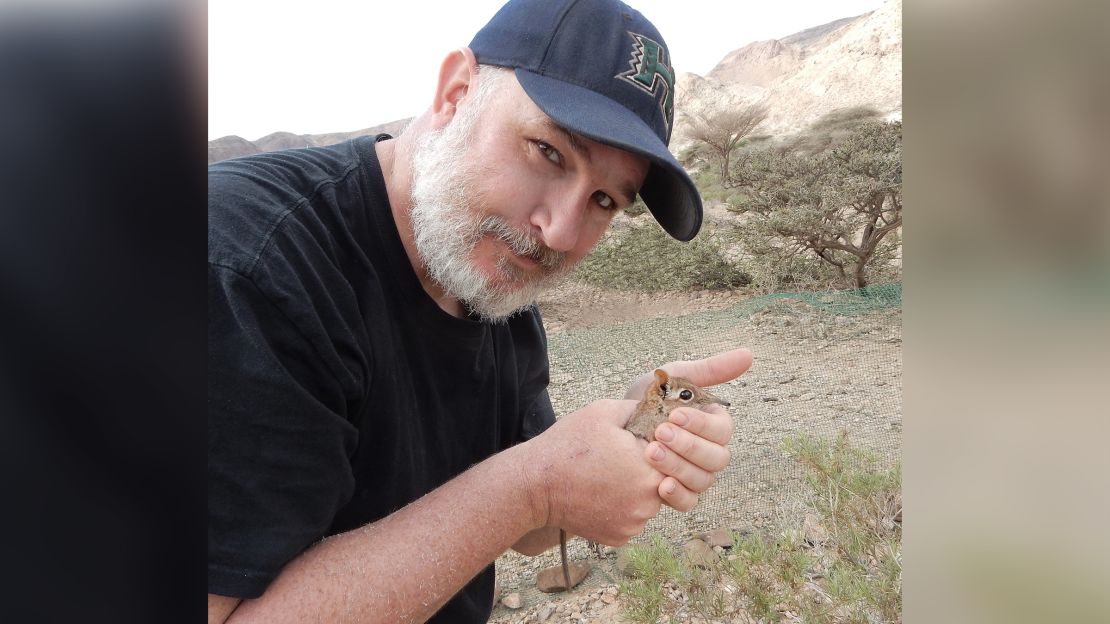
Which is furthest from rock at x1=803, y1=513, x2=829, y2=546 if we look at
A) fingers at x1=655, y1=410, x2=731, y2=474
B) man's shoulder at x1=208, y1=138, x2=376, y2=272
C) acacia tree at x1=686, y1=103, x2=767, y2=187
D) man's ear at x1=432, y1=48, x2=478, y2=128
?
acacia tree at x1=686, y1=103, x2=767, y2=187

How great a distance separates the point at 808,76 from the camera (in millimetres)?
23391

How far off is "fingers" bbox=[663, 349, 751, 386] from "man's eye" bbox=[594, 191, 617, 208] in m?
0.34

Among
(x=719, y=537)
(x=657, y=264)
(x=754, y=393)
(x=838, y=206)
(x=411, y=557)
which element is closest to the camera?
(x=411, y=557)

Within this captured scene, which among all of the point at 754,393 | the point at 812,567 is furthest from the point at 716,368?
the point at 754,393

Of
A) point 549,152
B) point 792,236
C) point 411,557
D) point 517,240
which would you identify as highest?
point 549,152

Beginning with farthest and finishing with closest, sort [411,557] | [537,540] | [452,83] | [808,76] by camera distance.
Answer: [808,76], [537,540], [452,83], [411,557]

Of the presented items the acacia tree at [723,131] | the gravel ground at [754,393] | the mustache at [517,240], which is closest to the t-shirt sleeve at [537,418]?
the mustache at [517,240]

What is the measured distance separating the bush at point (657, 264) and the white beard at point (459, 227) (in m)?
7.98

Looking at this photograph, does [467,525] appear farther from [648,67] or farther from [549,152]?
[648,67]

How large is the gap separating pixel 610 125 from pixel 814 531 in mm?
3120
